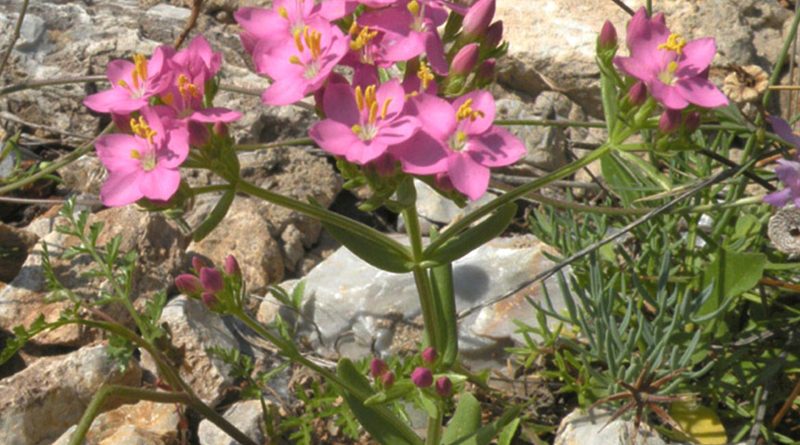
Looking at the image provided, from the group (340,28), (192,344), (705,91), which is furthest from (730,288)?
(192,344)

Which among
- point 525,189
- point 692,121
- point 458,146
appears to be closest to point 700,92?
point 692,121

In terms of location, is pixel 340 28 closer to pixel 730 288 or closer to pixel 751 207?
pixel 730 288

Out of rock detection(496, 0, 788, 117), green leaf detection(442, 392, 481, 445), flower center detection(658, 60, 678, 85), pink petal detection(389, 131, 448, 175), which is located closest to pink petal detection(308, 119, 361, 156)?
pink petal detection(389, 131, 448, 175)

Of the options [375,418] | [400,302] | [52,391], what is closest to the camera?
[375,418]

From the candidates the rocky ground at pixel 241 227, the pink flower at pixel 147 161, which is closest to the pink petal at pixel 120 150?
the pink flower at pixel 147 161

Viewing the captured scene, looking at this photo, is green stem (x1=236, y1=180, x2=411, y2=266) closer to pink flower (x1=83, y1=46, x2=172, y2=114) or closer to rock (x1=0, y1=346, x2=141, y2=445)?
pink flower (x1=83, y1=46, x2=172, y2=114)

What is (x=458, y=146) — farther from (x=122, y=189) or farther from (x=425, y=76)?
(x=122, y=189)
